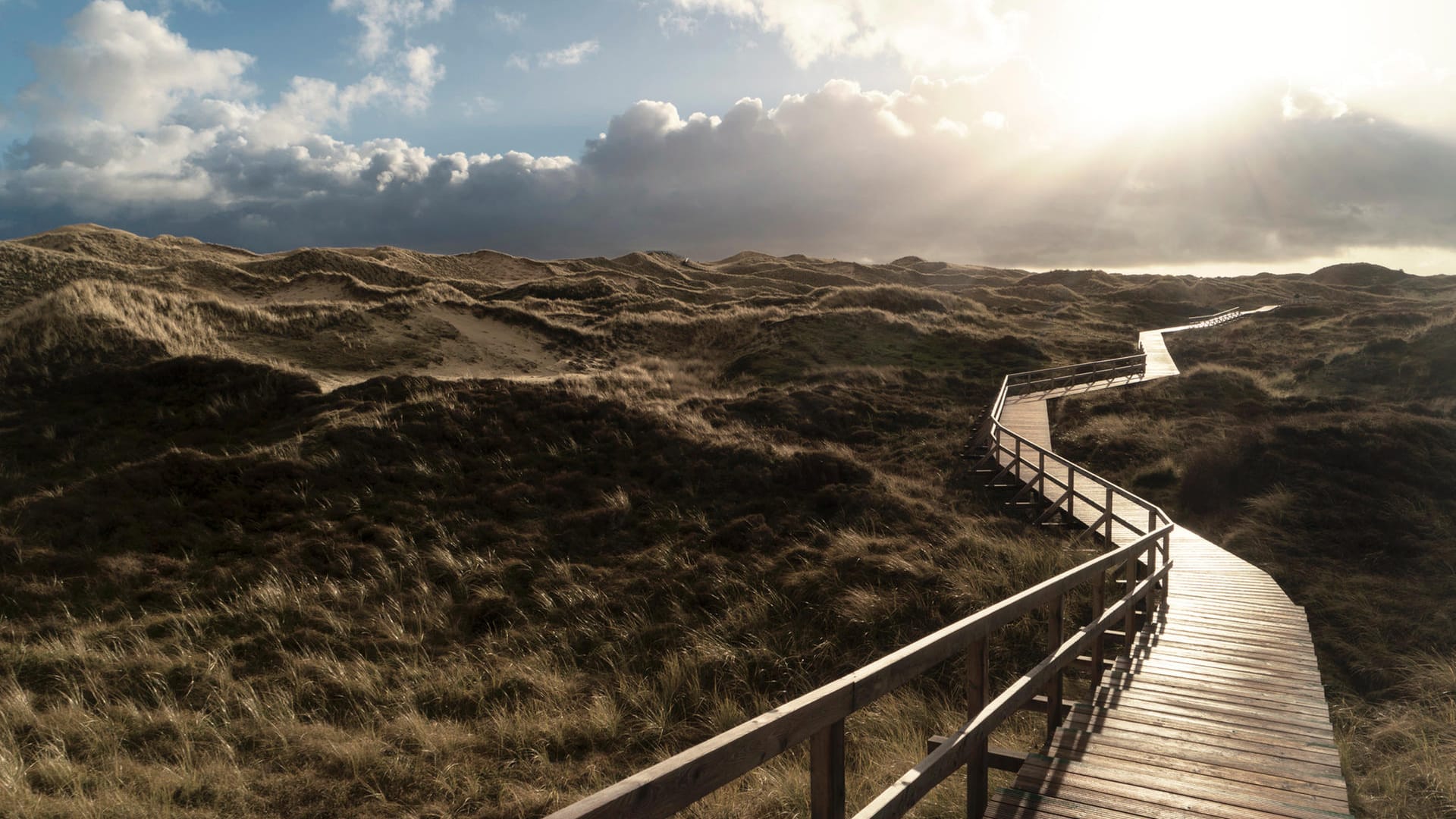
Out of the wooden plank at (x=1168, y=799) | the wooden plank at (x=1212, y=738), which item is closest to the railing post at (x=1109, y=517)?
the wooden plank at (x=1212, y=738)

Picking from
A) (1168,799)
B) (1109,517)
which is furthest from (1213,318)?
(1168,799)

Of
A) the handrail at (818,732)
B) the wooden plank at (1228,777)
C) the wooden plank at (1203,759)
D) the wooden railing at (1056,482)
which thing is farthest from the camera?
the wooden railing at (1056,482)

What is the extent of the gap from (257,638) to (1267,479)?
1983 cm

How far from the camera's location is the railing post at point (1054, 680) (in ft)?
17.7

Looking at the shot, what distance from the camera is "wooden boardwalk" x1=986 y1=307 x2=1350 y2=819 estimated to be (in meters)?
4.33

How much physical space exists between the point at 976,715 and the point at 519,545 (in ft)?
33.8

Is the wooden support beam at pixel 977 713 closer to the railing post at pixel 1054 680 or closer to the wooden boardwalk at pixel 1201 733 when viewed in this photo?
the wooden boardwalk at pixel 1201 733

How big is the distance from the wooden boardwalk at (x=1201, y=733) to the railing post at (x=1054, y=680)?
10 centimetres

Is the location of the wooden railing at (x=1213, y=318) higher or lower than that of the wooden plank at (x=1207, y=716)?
higher

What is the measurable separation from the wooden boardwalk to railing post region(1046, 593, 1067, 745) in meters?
0.10

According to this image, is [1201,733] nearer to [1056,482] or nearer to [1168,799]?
[1168,799]

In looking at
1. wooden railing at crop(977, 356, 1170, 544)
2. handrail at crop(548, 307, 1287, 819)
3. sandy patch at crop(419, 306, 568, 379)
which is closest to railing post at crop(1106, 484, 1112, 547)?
wooden railing at crop(977, 356, 1170, 544)

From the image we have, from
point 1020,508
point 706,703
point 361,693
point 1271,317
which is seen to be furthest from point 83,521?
point 1271,317

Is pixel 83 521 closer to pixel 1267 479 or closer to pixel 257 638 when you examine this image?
pixel 257 638
